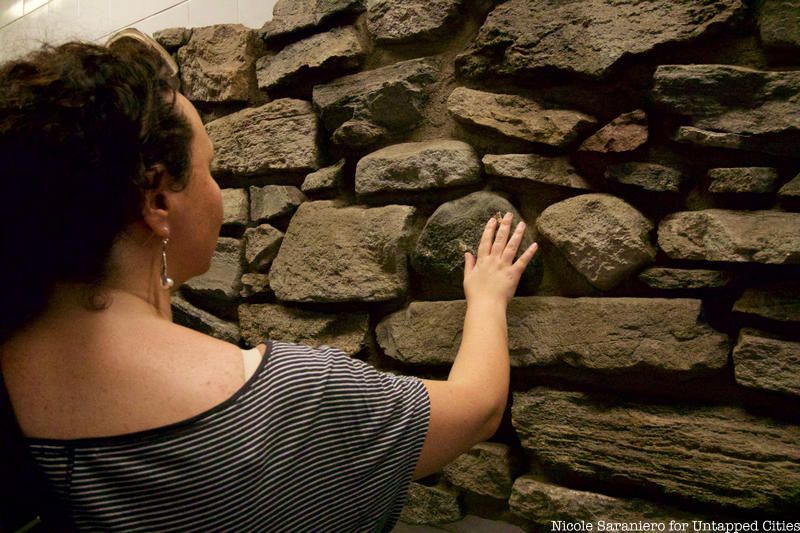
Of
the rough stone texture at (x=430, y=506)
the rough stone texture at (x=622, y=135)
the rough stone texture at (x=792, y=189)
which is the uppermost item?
the rough stone texture at (x=622, y=135)

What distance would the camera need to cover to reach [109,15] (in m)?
2.24

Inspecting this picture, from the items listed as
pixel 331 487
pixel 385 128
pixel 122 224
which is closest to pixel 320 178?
pixel 385 128

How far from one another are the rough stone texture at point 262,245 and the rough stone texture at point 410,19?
1.70 feet

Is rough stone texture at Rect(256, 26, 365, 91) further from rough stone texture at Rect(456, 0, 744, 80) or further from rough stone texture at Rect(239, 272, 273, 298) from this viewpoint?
rough stone texture at Rect(239, 272, 273, 298)

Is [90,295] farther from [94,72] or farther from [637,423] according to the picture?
[637,423]

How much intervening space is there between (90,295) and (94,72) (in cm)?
26

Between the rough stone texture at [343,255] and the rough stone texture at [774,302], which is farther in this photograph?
the rough stone texture at [343,255]

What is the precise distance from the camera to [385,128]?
134 cm

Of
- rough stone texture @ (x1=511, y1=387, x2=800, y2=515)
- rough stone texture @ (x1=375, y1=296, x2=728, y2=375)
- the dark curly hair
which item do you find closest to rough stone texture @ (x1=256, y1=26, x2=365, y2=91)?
rough stone texture @ (x1=375, y1=296, x2=728, y2=375)

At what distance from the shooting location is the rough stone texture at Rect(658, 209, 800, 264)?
3.05 ft

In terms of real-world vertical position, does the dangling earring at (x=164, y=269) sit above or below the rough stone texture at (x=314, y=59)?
below

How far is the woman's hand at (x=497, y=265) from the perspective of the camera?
1.10 metres

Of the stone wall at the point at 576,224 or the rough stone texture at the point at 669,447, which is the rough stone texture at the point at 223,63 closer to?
the stone wall at the point at 576,224

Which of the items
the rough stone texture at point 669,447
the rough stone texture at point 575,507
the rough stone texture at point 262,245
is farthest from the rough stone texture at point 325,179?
the rough stone texture at point 575,507
